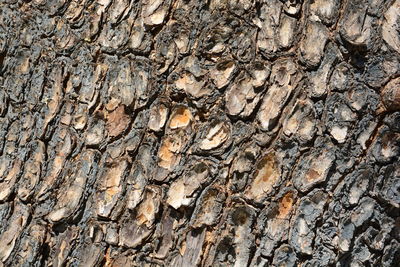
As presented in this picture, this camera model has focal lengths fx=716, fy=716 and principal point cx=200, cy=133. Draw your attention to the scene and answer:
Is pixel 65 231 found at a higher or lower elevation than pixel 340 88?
lower

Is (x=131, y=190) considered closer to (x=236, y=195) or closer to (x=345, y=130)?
(x=236, y=195)

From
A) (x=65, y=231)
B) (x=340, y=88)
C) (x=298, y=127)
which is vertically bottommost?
(x=65, y=231)

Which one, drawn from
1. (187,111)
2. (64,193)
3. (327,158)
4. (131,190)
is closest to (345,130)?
(327,158)

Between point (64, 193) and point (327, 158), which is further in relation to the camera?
point (64, 193)

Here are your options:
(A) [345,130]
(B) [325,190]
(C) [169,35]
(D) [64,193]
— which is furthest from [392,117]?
(D) [64,193]

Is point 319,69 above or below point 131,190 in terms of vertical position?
above

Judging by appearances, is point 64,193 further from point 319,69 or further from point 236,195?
point 319,69
